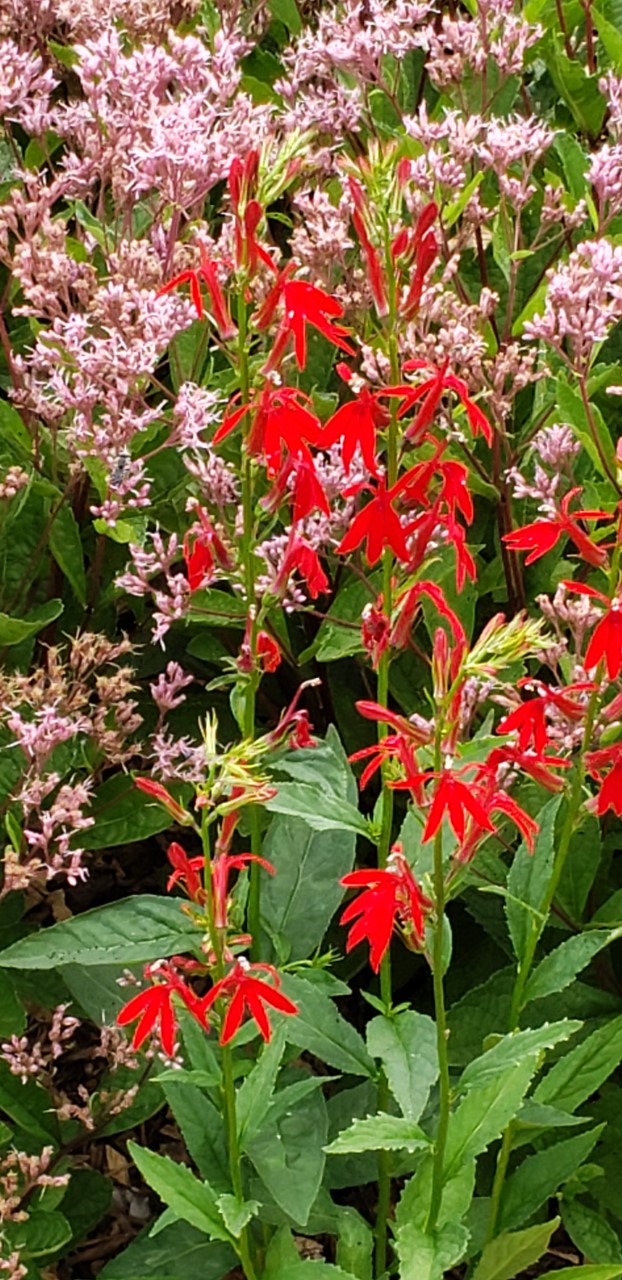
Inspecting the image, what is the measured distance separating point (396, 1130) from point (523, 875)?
0.29 m

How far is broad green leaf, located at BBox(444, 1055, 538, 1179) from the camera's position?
1.11 m

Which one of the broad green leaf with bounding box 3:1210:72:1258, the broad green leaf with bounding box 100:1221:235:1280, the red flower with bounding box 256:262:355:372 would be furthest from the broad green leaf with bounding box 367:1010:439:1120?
the red flower with bounding box 256:262:355:372

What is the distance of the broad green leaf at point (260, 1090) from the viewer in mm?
1170

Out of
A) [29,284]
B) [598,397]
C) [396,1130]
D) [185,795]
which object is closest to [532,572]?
[598,397]

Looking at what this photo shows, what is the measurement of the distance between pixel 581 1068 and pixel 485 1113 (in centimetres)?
20

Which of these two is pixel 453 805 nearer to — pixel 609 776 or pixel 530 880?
pixel 609 776

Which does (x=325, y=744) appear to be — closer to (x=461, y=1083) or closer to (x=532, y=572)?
(x=461, y=1083)

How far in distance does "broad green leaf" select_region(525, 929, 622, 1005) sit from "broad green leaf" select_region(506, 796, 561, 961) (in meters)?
0.03

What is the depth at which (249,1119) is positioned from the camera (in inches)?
46.1

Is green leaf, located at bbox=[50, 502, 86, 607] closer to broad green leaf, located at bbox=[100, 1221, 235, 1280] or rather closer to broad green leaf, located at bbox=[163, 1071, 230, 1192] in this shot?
broad green leaf, located at bbox=[163, 1071, 230, 1192]

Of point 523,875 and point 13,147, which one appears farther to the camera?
point 13,147

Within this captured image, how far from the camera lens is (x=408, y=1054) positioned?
3.83 ft

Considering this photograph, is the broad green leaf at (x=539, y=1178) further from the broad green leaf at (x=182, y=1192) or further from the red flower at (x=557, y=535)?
the red flower at (x=557, y=535)

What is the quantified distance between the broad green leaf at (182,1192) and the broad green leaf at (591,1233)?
1.50 ft
